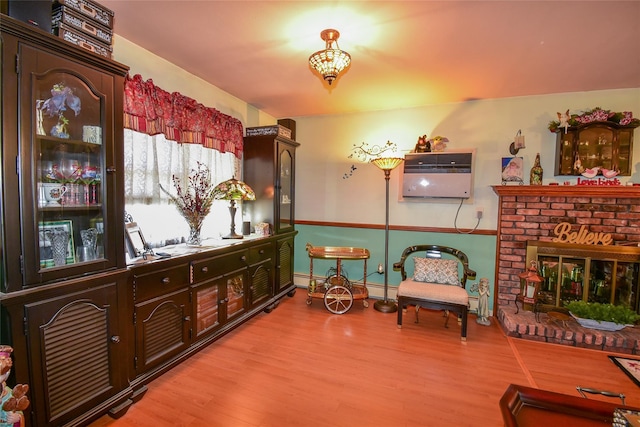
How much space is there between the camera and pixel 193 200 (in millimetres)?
2756

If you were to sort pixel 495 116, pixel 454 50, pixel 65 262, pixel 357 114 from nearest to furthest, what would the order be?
pixel 65 262 → pixel 454 50 → pixel 495 116 → pixel 357 114

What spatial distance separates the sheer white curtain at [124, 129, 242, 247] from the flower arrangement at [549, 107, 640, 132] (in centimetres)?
376

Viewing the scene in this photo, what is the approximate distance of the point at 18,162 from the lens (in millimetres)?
1376

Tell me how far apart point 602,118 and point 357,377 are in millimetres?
3418

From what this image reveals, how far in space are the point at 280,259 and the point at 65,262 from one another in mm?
2354

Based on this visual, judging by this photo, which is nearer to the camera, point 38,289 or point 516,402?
point 516,402

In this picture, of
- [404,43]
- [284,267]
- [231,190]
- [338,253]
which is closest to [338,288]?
[338,253]

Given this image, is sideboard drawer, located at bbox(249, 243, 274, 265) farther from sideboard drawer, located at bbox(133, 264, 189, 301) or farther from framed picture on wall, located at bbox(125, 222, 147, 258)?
framed picture on wall, located at bbox(125, 222, 147, 258)

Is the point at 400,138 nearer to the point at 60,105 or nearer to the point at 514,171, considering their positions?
the point at 514,171

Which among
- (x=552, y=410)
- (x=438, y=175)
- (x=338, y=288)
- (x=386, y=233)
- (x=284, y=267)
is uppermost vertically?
(x=438, y=175)

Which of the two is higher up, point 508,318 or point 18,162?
point 18,162

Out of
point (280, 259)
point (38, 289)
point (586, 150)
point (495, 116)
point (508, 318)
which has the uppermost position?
point (495, 116)

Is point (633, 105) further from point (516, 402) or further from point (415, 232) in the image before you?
point (516, 402)

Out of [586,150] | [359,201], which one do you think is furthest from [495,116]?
[359,201]
